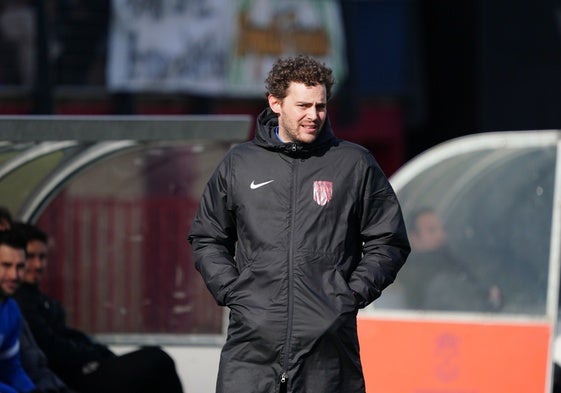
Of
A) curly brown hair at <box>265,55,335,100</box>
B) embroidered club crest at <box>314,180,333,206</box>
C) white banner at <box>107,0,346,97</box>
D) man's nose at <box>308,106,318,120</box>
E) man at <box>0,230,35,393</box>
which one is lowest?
man at <box>0,230,35,393</box>

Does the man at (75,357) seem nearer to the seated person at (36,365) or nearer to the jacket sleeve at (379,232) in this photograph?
the seated person at (36,365)

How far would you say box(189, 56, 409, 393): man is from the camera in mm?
5117

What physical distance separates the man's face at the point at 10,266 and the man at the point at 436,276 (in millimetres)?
2541

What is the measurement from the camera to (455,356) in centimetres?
864

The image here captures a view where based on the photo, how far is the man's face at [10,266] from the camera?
7188 millimetres

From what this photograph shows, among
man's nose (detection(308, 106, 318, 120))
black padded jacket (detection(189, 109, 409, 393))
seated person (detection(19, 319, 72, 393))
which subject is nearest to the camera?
black padded jacket (detection(189, 109, 409, 393))

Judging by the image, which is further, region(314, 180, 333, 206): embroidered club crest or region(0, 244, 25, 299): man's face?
region(0, 244, 25, 299): man's face

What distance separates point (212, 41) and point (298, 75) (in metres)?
11.5

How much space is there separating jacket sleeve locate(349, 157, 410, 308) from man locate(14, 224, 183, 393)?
276 centimetres

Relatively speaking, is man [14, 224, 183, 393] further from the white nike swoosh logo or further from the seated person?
the white nike swoosh logo

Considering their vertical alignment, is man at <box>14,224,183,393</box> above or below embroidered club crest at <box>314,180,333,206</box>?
below

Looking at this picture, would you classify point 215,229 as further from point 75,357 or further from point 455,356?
point 455,356

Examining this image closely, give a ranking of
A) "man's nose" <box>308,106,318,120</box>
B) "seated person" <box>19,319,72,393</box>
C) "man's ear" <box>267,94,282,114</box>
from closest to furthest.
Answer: "man's nose" <box>308,106,318,120</box> → "man's ear" <box>267,94,282,114</box> → "seated person" <box>19,319,72,393</box>

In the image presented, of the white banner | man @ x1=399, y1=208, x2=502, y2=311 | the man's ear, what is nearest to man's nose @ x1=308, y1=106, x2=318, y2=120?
the man's ear
